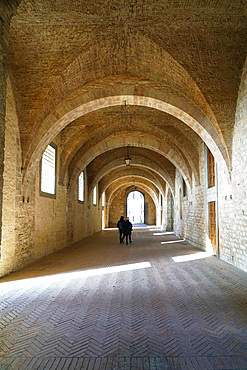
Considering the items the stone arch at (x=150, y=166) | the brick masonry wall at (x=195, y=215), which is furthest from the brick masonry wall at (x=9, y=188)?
the stone arch at (x=150, y=166)

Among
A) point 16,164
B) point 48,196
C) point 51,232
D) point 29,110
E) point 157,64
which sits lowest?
point 51,232

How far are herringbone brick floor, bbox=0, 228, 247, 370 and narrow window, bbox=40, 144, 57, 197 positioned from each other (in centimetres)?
369

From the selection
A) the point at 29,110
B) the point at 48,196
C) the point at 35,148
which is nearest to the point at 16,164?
the point at 35,148

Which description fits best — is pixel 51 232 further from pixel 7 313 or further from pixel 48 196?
pixel 7 313

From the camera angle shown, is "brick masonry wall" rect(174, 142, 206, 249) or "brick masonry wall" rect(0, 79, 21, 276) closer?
"brick masonry wall" rect(0, 79, 21, 276)

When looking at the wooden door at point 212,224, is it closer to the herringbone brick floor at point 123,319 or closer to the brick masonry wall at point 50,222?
the herringbone brick floor at point 123,319

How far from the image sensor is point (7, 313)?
4.39m

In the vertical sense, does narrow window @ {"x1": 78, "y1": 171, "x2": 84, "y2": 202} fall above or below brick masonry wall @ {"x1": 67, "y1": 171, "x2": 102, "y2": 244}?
above

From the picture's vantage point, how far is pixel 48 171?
36.1 feet

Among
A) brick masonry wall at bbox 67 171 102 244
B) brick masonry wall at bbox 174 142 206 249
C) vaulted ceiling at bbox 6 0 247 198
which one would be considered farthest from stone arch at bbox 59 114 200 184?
vaulted ceiling at bbox 6 0 247 198

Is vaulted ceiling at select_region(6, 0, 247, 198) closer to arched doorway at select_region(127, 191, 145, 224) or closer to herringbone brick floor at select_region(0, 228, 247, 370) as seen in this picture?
herringbone brick floor at select_region(0, 228, 247, 370)

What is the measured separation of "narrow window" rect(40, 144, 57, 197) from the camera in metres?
10.3

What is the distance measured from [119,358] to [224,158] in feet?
22.1

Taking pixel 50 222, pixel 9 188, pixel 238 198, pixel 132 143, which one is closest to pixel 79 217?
pixel 132 143
